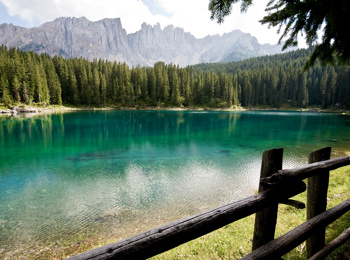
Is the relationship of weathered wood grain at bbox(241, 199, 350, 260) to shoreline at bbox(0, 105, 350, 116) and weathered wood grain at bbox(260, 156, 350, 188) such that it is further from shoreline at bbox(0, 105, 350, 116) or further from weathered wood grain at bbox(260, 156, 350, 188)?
shoreline at bbox(0, 105, 350, 116)

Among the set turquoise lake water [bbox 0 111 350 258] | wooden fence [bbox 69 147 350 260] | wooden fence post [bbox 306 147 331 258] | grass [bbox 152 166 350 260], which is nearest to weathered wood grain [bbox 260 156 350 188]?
wooden fence [bbox 69 147 350 260]

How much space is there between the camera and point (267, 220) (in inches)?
120

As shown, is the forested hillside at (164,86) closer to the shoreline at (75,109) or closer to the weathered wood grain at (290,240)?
the shoreline at (75,109)

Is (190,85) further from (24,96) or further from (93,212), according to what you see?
(93,212)

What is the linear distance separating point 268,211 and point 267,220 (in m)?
0.15

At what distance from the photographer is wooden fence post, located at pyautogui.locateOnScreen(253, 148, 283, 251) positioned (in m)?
3.01

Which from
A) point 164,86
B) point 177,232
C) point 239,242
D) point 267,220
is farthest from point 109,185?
point 164,86

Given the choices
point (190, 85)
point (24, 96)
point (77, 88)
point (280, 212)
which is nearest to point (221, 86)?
point (190, 85)

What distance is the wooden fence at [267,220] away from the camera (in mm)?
1933

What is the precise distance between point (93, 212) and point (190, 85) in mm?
123222

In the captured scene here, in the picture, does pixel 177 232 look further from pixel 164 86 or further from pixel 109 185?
pixel 164 86

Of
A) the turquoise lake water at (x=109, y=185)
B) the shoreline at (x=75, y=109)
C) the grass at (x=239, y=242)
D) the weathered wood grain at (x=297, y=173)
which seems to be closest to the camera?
the weathered wood grain at (x=297, y=173)

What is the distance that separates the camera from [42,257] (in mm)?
7566

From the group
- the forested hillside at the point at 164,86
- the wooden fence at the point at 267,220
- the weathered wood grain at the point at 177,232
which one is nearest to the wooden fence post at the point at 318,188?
the wooden fence at the point at 267,220
